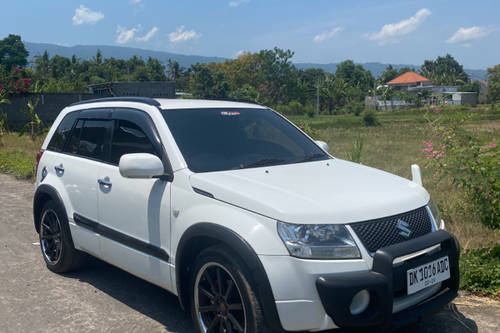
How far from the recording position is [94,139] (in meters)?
4.97

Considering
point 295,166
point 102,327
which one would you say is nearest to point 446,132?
point 295,166

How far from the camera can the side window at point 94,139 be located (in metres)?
4.79

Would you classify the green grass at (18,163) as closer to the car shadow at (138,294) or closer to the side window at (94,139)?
the car shadow at (138,294)

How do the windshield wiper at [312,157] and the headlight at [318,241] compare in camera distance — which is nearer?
the headlight at [318,241]

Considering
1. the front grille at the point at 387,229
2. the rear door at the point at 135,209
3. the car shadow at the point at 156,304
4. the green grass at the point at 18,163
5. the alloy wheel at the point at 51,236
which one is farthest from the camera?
the green grass at the point at 18,163

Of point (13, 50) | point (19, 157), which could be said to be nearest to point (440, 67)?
point (13, 50)

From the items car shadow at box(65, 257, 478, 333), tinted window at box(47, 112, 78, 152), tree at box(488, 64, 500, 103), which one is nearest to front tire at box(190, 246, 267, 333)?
car shadow at box(65, 257, 478, 333)

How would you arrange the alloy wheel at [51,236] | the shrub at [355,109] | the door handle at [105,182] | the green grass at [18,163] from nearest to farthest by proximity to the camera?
the door handle at [105,182]
the alloy wheel at [51,236]
the green grass at [18,163]
the shrub at [355,109]

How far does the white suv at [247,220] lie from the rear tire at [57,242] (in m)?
0.04

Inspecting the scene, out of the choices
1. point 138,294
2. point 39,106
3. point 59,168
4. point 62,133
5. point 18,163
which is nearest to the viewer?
point 138,294

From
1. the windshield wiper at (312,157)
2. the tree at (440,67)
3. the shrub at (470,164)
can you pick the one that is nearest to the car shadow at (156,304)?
the windshield wiper at (312,157)

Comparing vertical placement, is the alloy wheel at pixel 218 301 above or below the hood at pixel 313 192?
below

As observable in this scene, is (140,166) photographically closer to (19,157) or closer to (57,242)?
(57,242)

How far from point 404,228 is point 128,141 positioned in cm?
243
